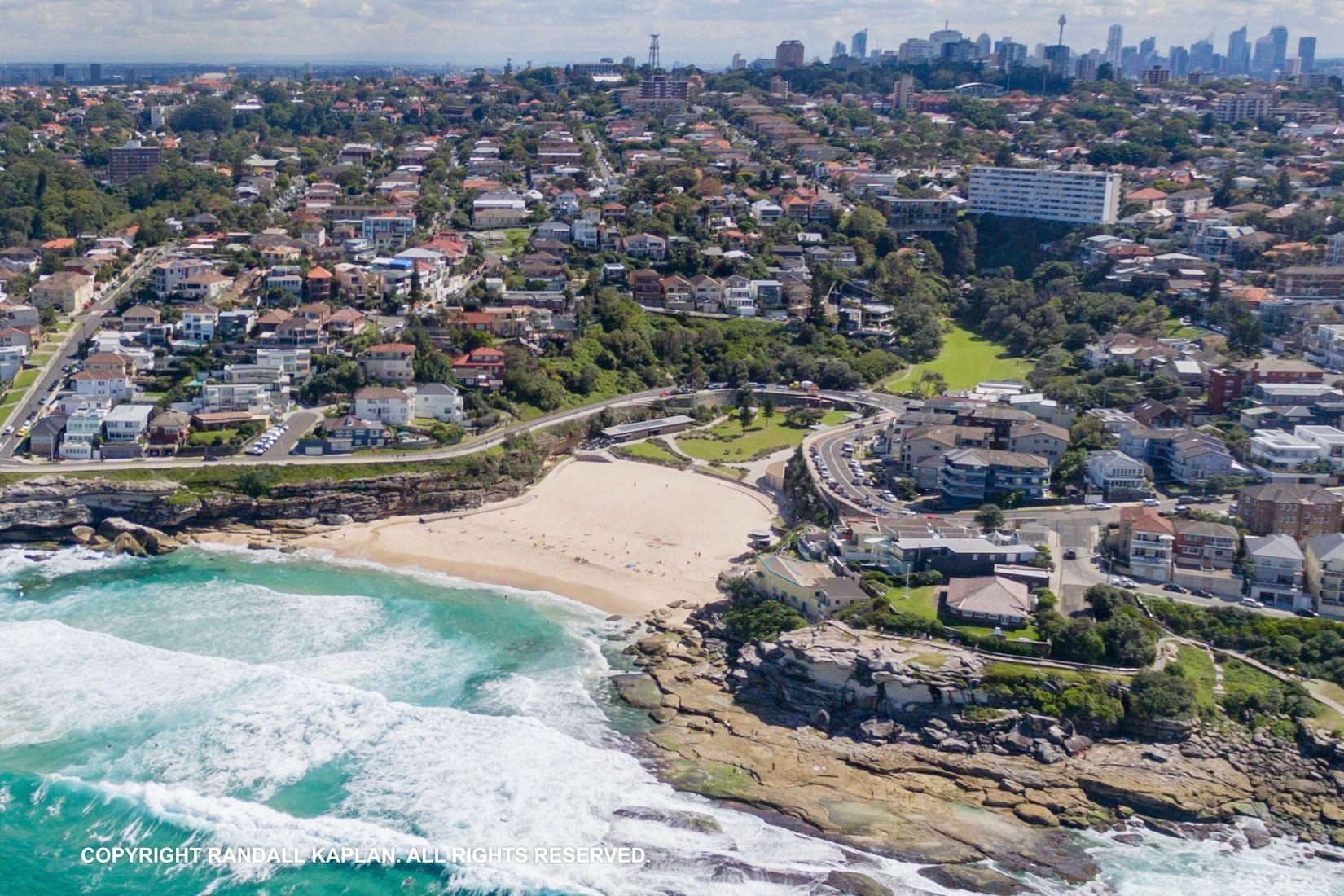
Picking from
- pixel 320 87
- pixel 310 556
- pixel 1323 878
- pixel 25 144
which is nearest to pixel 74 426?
pixel 310 556

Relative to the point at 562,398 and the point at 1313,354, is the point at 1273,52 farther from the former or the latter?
the point at 562,398

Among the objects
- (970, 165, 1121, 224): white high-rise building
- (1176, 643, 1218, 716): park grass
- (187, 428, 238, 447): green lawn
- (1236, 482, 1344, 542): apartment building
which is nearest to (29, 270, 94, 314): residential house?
(187, 428, 238, 447): green lawn

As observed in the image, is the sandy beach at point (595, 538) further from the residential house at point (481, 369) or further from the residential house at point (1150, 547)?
the residential house at point (1150, 547)

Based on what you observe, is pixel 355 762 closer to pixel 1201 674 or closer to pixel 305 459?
pixel 305 459

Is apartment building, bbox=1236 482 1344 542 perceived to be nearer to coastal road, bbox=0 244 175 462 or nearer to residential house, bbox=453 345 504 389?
residential house, bbox=453 345 504 389

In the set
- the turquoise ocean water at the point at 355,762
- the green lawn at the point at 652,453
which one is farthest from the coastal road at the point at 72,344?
the green lawn at the point at 652,453

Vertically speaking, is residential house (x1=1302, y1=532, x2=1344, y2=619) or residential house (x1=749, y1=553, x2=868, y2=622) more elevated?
residential house (x1=1302, y1=532, x2=1344, y2=619)

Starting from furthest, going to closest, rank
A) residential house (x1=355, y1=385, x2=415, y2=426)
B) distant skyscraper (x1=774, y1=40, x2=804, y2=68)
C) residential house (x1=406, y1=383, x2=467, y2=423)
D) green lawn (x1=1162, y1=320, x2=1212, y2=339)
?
distant skyscraper (x1=774, y1=40, x2=804, y2=68), green lawn (x1=1162, y1=320, x2=1212, y2=339), residential house (x1=406, y1=383, x2=467, y2=423), residential house (x1=355, y1=385, x2=415, y2=426)
